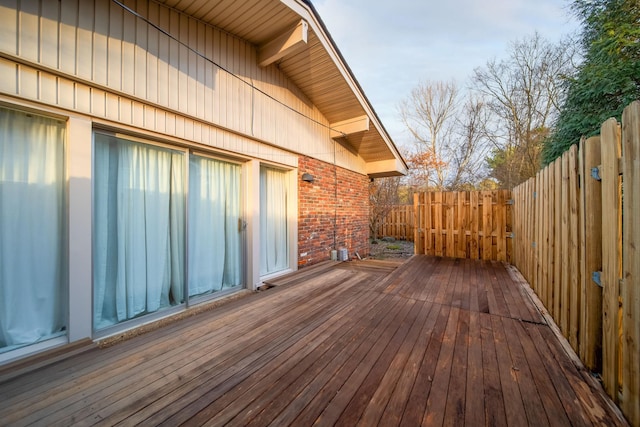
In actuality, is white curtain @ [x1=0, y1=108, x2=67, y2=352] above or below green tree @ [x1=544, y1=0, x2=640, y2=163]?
below

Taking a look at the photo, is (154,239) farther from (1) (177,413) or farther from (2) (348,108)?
(2) (348,108)

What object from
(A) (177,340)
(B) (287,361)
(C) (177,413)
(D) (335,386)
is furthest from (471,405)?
(A) (177,340)

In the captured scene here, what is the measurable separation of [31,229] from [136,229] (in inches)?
29.5

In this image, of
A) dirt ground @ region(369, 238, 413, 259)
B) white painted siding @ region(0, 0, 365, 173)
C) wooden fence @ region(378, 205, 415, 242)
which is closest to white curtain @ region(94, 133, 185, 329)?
white painted siding @ region(0, 0, 365, 173)

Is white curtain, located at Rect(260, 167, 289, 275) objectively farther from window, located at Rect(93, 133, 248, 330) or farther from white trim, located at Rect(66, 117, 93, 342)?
white trim, located at Rect(66, 117, 93, 342)

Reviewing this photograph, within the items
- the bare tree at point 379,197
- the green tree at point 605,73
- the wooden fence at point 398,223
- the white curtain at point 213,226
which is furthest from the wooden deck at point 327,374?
the wooden fence at point 398,223

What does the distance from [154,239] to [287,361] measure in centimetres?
211

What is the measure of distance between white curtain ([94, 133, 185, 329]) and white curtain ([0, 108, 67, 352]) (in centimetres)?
26

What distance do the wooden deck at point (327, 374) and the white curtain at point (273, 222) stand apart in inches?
55.6

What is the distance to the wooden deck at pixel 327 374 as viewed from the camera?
139cm

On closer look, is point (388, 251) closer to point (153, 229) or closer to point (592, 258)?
point (592, 258)

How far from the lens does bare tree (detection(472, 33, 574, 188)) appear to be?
32.1 ft

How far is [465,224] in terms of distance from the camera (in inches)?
225

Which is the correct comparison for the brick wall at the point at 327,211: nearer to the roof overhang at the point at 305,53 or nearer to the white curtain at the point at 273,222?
the white curtain at the point at 273,222
